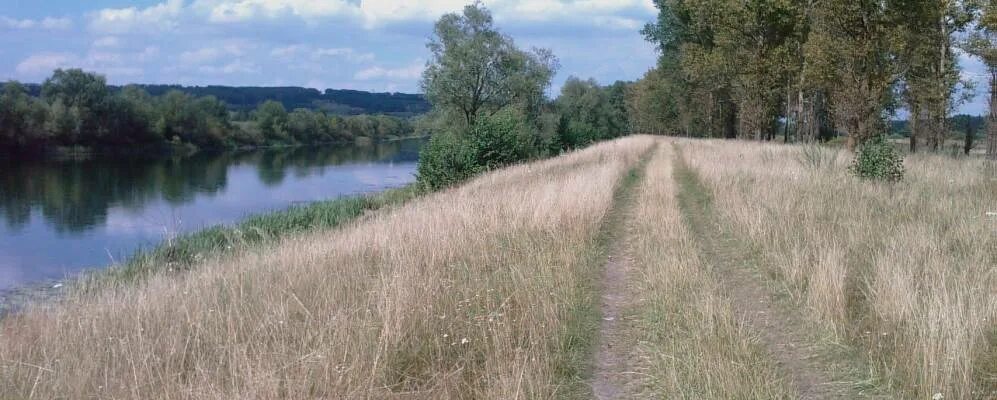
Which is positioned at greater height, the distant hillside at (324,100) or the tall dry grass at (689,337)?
the distant hillside at (324,100)

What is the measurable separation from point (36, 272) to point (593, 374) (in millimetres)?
15867

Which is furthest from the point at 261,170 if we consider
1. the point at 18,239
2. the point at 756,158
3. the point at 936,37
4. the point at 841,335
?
the point at 841,335

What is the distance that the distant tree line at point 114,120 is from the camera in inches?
2146

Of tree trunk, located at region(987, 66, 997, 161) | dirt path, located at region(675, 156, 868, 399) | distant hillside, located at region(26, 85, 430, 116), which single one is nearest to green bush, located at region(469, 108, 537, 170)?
tree trunk, located at region(987, 66, 997, 161)

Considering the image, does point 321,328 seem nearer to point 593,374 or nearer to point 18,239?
point 593,374

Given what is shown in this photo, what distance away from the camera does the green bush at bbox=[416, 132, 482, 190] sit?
83.3 feet

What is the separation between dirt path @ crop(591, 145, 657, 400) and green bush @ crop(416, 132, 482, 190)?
15.8 m

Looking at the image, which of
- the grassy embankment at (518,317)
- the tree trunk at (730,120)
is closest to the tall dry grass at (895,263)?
the grassy embankment at (518,317)

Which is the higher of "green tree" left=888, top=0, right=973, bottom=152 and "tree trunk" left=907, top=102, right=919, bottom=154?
"green tree" left=888, top=0, right=973, bottom=152

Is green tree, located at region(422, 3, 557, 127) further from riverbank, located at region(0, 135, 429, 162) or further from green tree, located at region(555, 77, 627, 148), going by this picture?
green tree, located at region(555, 77, 627, 148)

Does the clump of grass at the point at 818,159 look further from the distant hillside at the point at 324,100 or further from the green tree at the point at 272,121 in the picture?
the distant hillside at the point at 324,100

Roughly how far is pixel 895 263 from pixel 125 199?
31901mm

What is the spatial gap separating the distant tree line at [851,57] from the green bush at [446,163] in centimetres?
1314

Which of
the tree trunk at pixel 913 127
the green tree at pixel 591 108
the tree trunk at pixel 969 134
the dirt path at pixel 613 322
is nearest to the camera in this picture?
the dirt path at pixel 613 322
